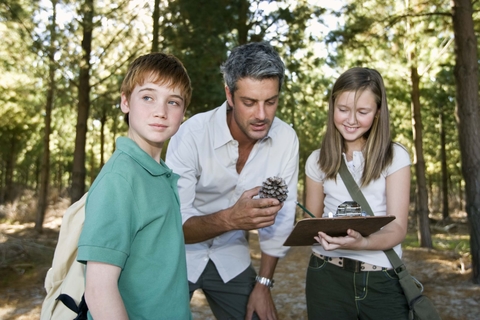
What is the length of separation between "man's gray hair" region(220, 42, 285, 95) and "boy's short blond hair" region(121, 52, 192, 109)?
0.86m

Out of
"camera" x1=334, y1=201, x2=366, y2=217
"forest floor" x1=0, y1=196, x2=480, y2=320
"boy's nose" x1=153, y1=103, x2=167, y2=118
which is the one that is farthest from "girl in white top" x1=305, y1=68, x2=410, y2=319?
"forest floor" x1=0, y1=196, x2=480, y2=320

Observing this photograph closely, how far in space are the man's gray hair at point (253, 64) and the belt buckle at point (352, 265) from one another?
110 cm

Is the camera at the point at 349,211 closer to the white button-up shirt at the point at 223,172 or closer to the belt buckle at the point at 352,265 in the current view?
the belt buckle at the point at 352,265

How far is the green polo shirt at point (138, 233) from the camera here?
144 cm

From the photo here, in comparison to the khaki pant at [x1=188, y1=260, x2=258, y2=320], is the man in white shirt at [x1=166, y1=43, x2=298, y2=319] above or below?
above

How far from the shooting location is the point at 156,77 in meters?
1.81

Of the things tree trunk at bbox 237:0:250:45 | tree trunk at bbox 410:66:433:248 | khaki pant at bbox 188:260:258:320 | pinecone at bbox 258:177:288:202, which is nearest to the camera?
pinecone at bbox 258:177:288:202

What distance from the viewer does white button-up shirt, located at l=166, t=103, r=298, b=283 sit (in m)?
2.96

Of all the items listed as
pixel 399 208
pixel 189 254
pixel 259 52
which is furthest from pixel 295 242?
pixel 259 52

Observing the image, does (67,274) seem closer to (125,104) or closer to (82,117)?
(125,104)

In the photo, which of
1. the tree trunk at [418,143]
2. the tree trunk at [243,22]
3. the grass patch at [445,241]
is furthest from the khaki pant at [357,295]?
the grass patch at [445,241]

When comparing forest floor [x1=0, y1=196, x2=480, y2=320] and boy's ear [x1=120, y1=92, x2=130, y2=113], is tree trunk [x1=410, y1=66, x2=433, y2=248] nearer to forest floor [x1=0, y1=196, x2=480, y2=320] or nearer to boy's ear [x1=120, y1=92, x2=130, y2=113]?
forest floor [x1=0, y1=196, x2=480, y2=320]

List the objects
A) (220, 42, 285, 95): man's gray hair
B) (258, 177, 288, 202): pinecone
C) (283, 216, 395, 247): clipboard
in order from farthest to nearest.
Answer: (220, 42, 285, 95): man's gray hair → (258, 177, 288, 202): pinecone → (283, 216, 395, 247): clipboard

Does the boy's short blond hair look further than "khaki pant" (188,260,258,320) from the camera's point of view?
No
